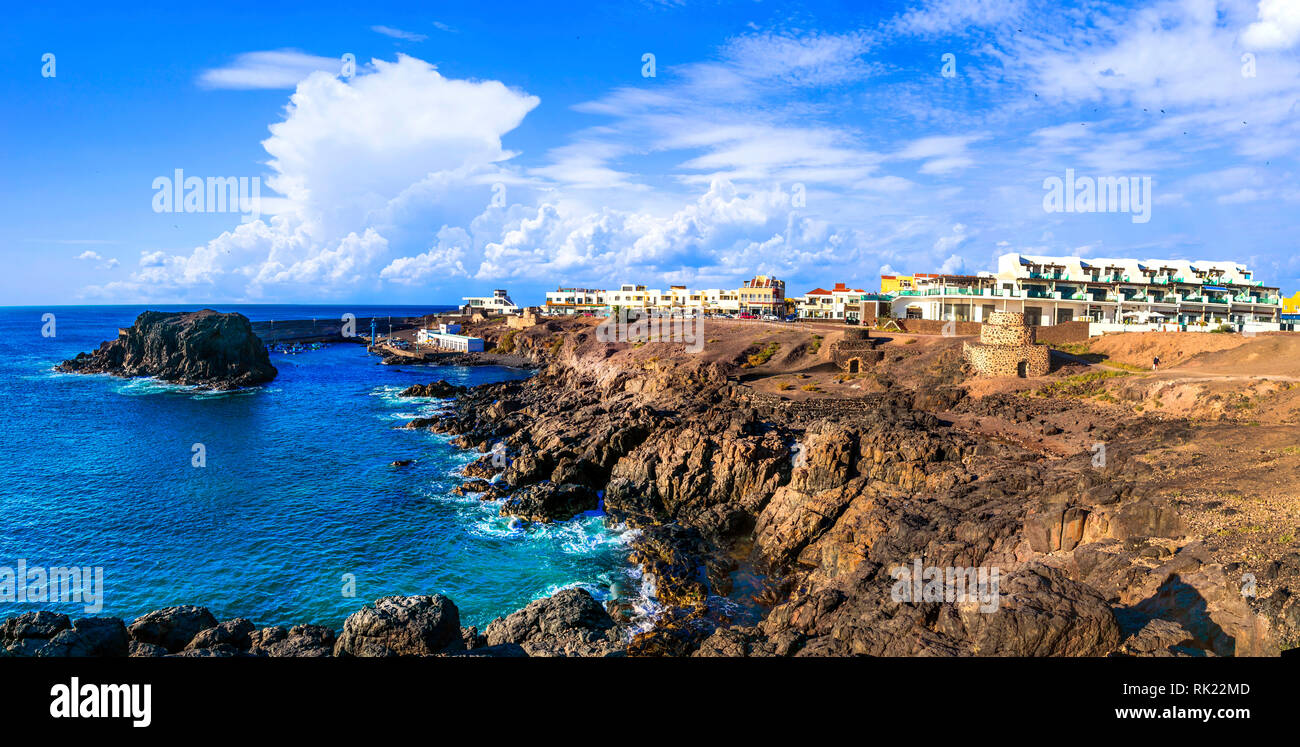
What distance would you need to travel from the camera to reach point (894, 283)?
384 ft

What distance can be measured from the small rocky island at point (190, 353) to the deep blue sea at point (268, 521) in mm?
17864

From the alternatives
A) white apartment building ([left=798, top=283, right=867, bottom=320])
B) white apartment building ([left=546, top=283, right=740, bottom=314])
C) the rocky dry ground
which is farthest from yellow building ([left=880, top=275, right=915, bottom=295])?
the rocky dry ground

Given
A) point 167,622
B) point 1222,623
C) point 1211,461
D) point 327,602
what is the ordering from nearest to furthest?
point 1222,623
point 167,622
point 1211,461
point 327,602

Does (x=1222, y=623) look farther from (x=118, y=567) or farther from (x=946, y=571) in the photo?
(x=118, y=567)

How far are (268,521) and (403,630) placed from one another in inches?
817

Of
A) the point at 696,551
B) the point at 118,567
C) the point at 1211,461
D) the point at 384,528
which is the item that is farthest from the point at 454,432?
the point at 1211,461

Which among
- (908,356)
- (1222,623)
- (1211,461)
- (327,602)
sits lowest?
(327,602)

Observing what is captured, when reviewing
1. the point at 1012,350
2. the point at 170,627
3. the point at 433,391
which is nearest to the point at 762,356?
the point at 1012,350

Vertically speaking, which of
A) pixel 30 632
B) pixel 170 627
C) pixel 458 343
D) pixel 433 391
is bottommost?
pixel 170 627

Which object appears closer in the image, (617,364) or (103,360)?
(617,364)

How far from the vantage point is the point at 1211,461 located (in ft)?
70.6

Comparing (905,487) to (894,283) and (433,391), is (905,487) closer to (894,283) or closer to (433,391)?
(433,391)

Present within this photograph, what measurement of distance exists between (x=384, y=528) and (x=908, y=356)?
41384 mm
